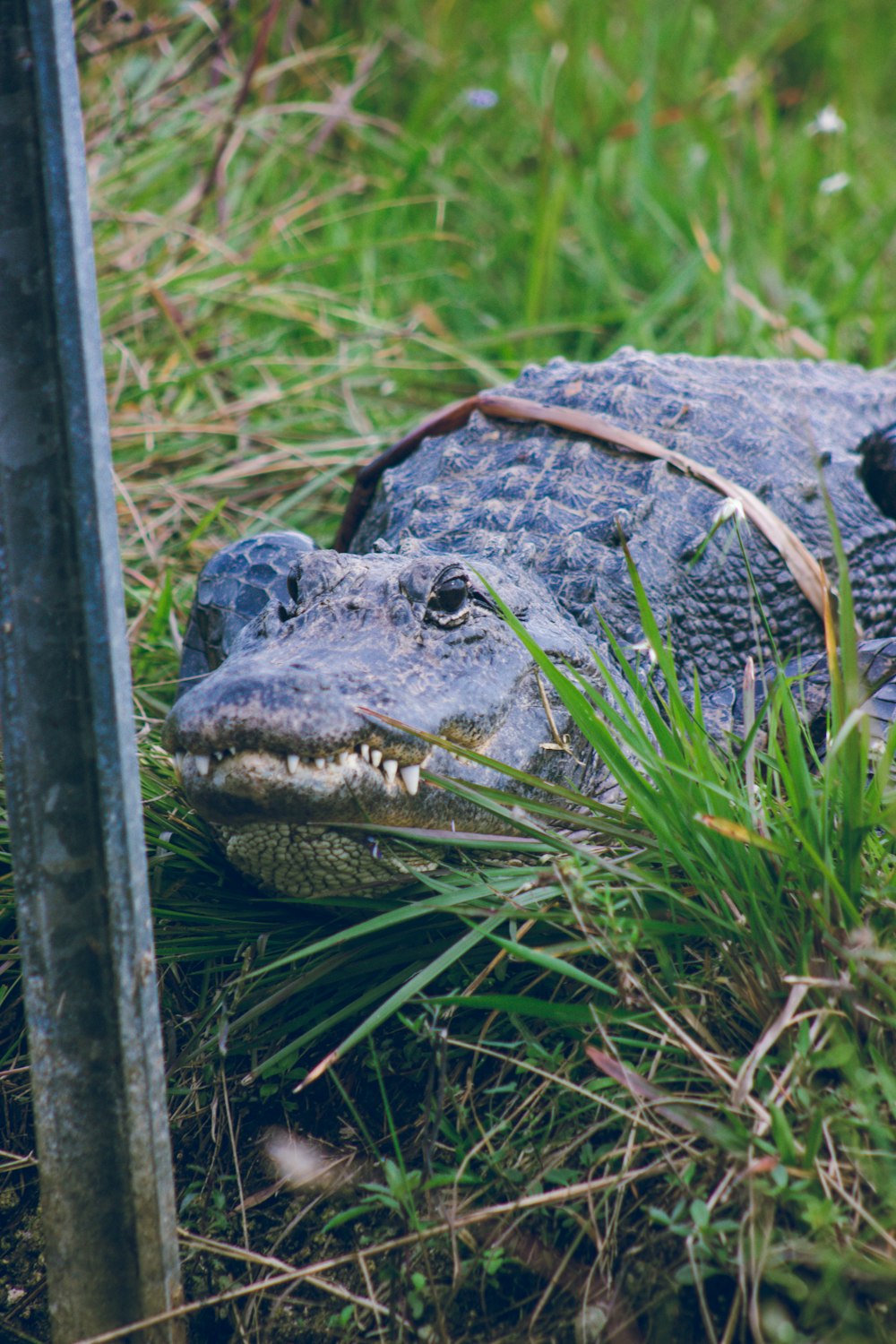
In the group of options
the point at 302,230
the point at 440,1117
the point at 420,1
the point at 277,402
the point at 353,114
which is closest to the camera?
the point at 440,1117

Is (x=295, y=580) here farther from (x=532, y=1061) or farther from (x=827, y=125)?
(x=827, y=125)

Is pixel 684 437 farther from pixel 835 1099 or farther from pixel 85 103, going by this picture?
pixel 85 103

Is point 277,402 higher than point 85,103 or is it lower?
lower

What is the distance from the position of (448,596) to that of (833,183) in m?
4.04

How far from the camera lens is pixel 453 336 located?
4590 millimetres

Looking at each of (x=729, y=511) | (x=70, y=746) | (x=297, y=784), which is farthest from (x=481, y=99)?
(x=70, y=746)

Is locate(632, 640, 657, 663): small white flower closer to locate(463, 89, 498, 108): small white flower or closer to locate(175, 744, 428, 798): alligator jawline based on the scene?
locate(175, 744, 428, 798): alligator jawline

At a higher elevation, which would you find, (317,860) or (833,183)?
(833,183)

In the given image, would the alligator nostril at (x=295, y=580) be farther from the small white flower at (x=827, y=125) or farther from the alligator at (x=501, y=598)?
the small white flower at (x=827, y=125)

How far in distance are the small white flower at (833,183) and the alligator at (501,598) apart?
180 cm

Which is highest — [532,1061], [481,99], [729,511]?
[481,99]

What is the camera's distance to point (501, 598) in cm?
210

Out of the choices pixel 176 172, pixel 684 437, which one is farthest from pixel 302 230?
pixel 684 437

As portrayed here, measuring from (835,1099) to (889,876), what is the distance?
35 cm
